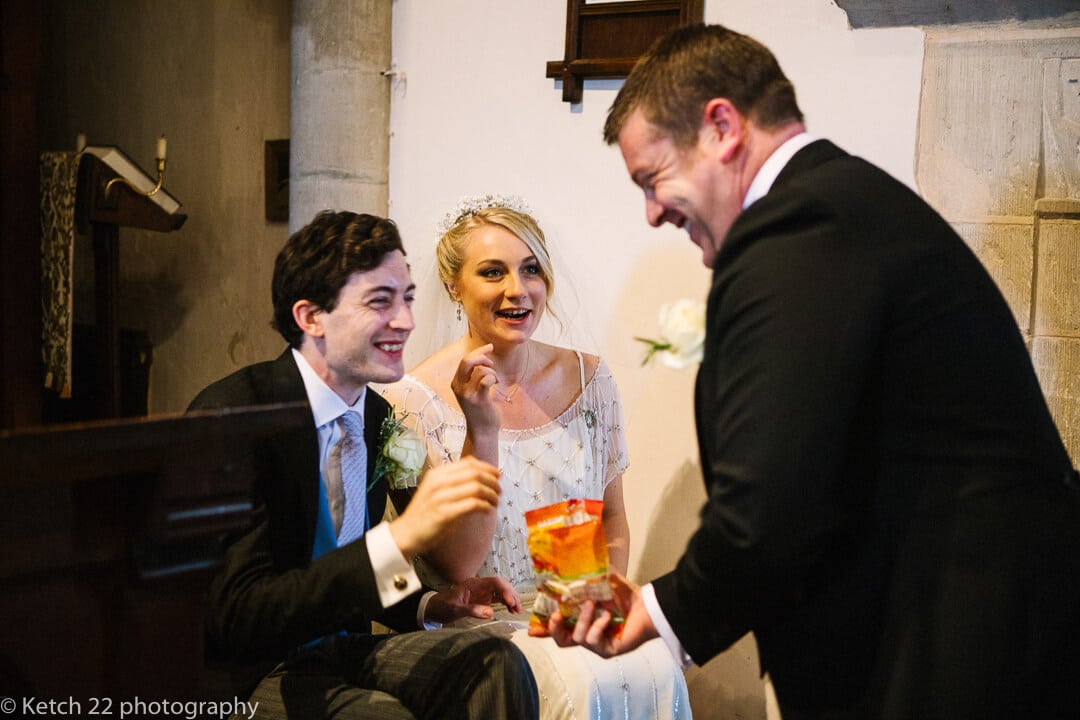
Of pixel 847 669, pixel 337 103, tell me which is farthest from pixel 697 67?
pixel 337 103

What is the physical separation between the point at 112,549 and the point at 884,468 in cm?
110

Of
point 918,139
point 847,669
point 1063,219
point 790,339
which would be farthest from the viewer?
point 918,139

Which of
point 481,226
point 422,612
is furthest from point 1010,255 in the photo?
point 422,612

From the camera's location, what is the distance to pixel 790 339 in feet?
4.76

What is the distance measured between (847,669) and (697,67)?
999mm

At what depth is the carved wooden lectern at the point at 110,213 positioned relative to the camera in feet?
14.7

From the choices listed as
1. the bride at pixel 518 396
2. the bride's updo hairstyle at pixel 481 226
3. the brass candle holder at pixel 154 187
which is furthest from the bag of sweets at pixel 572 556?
the brass candle holder at pixel 154 187

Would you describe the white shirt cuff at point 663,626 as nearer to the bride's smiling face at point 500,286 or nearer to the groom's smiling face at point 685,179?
the groom's smiling face at point 685,179

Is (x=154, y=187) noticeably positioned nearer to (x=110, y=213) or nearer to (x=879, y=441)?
(x=110, y=213)

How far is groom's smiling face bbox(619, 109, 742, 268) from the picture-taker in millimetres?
1734

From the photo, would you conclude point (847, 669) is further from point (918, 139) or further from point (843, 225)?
point (918, 139)

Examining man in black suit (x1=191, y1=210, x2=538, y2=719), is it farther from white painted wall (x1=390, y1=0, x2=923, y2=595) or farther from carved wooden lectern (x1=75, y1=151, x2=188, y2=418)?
carved wooden lectern (x1=75, y1=151, x2=188, y2=418)

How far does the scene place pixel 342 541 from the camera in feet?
7.59

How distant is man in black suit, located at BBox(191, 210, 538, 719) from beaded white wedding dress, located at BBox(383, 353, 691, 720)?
27 centimetres
